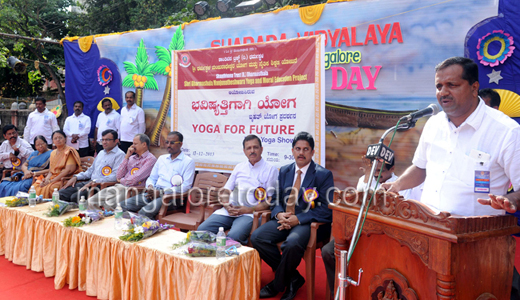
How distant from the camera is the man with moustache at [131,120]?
22.4ft

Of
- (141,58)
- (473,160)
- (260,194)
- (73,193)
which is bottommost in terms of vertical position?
(73,193)

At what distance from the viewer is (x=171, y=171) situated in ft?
16.3

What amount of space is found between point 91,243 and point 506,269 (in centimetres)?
310

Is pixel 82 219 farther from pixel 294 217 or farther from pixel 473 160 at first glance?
pixel 473 160

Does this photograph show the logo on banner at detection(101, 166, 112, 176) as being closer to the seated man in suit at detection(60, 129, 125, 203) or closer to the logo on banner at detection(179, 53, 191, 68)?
the seated man in suit at detection(60, 129, 125, 203)

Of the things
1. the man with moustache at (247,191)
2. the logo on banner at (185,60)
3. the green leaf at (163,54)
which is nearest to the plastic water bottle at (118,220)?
the man with moustache at (247,191)

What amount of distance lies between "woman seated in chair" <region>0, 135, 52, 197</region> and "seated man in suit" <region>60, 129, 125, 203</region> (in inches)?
37.3

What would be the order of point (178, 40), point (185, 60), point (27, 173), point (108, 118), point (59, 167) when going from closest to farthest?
point (185, 60) → point (59, 167) → point (27, 173) → point (178, 40) → point (108, 118)

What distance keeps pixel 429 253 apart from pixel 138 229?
231 centimetres

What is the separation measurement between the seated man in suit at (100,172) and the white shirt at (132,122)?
3.30 feet

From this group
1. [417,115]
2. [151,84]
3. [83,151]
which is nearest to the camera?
[417,115]

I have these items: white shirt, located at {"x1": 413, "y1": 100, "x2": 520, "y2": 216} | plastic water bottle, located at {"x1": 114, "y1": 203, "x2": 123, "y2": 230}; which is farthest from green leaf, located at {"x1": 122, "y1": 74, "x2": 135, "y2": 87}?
white shirt, located at {"x1": 413, "y1": 100, "x2": 520, "y2": 216}

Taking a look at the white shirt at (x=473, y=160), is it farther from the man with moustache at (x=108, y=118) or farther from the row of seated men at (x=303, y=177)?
the man with moustache at (x=108, y=118)

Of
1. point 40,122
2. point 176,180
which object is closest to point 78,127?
point 40,122
